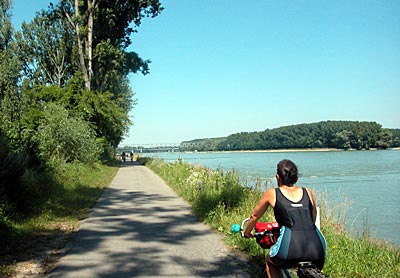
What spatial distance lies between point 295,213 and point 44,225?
7.39 meters

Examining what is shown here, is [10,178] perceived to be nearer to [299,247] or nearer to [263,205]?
[263,205]

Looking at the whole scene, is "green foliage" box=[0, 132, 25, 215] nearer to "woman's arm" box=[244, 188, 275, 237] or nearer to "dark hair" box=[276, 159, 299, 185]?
"woman's arm" box=[244, 188, 275, 237]

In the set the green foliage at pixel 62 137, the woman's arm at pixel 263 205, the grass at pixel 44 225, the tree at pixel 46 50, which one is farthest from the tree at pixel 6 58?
the woman's arm at pixel 263 205

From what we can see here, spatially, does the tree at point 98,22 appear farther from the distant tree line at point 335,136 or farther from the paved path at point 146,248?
the distant tree line at point 335,136

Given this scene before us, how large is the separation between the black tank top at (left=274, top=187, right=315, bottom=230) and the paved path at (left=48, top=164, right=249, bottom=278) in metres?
2.51

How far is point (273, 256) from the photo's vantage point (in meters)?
3.60

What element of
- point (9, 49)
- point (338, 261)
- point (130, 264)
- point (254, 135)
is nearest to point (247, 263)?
point (338, 261)

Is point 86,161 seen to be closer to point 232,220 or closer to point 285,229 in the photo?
point 232,220

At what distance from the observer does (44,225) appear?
9.32 metres

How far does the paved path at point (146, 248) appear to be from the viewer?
5.91 metres

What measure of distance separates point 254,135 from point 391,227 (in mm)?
92082

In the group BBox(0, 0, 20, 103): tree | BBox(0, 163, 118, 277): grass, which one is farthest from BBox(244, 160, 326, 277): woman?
BBox(0, 0, 20, 103): tree

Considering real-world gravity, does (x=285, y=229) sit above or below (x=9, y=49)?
below

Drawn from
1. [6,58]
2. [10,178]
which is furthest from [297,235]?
[6,58]
